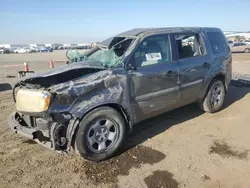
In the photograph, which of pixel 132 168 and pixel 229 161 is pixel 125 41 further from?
pixel 229 161

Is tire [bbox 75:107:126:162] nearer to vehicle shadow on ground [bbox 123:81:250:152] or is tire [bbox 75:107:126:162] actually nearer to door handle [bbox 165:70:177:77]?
vehicle shadow on ground [bbox 123:81:250:152]

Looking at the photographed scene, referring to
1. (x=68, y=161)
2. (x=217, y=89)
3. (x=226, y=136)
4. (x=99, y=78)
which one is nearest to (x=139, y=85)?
(x=99, y=78)

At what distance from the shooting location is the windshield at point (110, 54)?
4.22 meters

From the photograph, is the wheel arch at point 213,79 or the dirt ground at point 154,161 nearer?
the dirt ground at point 154,161

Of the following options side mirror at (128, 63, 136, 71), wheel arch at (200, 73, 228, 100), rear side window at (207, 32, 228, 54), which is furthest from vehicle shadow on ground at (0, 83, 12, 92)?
rear side window at (207, 32, 228, 54)

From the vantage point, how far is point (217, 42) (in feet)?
19.6

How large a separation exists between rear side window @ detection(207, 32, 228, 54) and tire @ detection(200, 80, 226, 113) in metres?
0.73

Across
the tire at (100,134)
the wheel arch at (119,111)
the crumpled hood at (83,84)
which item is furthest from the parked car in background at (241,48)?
the crumpled hood at (83,84)

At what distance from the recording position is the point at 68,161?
400 cm

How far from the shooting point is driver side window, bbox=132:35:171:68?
436 cm

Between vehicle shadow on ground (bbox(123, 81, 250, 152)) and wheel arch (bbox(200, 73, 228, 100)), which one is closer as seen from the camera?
vehicle shadow on ground (bbox(123, 81, 250, 152))

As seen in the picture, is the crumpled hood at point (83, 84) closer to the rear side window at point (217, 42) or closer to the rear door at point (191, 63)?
the rear door at point (191, 63)

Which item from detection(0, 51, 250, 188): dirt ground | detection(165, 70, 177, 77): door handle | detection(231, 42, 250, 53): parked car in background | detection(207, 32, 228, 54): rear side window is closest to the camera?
detection(0, 51, 250, 188): dirt ground

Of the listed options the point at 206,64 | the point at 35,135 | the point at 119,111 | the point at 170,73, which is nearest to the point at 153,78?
the point at 170,73
